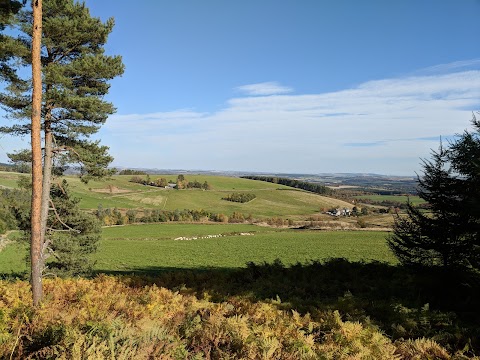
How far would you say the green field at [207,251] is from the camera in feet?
101

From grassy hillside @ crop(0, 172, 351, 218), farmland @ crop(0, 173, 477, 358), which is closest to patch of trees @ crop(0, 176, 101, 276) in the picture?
farmland @ crop(0, 173, 477, 358)

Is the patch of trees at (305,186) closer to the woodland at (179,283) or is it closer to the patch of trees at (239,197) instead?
the patch of trees at (239,197)

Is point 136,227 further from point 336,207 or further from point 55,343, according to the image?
point 55,343

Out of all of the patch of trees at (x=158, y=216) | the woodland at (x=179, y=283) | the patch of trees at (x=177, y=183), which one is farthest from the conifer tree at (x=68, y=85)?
the patch of trees at (x=177, y=183)

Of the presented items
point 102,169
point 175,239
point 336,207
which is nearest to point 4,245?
point 175,239

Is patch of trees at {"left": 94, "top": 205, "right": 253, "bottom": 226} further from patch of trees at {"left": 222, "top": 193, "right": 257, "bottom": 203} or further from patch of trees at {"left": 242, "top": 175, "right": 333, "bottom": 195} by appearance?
patch of trees at {"left": 242, "top": 175, "right": 333, "bottom": 195}

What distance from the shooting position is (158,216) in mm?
67812

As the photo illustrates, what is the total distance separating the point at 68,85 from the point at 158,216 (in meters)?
58.1

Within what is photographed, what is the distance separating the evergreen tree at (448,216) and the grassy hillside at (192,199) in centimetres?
6513

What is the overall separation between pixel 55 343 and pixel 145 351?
1661 mm

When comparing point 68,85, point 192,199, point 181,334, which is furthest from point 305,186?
point 181,334

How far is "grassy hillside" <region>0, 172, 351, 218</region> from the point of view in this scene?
7988 centimetres

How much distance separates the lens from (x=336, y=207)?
86.8m

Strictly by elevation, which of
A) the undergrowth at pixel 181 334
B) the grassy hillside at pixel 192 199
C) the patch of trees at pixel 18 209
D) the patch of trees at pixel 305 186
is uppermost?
the patch of trees at pixel 18 209
